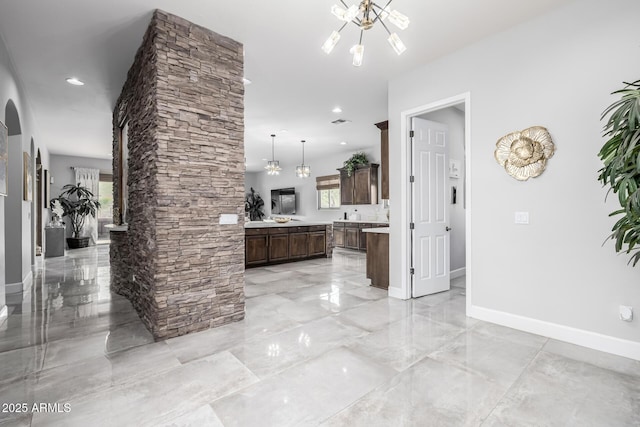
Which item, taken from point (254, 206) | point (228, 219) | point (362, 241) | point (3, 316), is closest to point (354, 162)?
point (362, 241)

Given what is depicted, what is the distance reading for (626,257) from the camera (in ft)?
8.28

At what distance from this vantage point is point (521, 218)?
309 centimetres

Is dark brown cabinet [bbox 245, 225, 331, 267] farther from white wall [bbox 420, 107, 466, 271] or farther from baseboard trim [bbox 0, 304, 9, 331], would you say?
baseboard trim [bbox 0, 304, 9, 331]

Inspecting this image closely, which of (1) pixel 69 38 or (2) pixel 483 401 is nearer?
(2) pixel 483 401

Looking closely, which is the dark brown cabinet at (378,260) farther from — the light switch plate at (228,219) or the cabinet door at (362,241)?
the cabinet door at (362,241)

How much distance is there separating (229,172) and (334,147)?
612cm

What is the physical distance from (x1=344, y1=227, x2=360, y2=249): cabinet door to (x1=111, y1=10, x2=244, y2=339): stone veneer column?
19.4 feet

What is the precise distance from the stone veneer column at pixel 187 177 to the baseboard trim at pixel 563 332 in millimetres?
2640

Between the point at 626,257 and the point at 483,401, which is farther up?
the point at 626,257

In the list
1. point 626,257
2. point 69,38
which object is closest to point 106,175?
point 69,38

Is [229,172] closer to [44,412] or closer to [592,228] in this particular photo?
Result: [44,412]

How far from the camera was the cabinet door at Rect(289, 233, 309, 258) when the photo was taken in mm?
7074

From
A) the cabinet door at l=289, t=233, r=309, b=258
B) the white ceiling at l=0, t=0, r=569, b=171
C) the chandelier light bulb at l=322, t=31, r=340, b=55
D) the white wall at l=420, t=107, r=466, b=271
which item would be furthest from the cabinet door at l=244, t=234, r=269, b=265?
the chandelier light bulb at l=322, t=31, r=340, b=55

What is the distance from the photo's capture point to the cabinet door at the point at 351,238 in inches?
353
